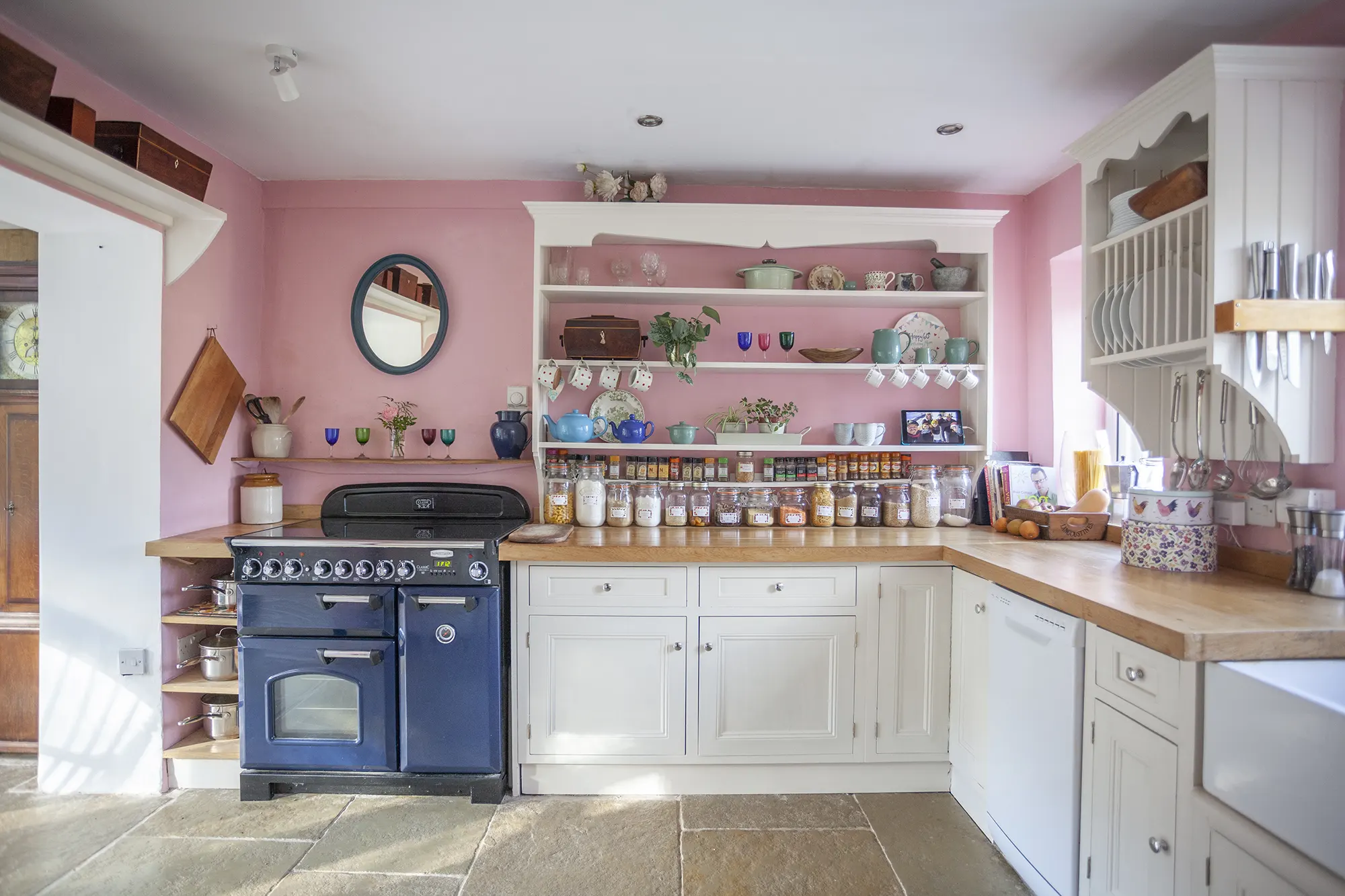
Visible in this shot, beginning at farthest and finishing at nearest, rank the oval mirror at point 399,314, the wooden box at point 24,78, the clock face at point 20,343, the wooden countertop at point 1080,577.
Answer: the oval mirror at point 399,314 < the clock face at point 20,343 < the wooden box at point 24,78 < the wooden countertop at point 1080,577

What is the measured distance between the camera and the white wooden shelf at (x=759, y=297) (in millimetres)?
3102

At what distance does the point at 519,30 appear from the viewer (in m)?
2.09

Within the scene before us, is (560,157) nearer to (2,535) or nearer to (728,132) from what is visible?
(728,132)

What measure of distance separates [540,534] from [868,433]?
4.85 ft

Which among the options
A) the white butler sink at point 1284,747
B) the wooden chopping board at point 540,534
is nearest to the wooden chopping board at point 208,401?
the wooden chopping board at point 540,534

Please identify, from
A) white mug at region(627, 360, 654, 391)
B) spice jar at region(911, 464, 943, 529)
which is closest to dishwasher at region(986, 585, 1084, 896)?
spice jar at region(911, 464, 943, 529)

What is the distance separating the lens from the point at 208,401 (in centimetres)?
291

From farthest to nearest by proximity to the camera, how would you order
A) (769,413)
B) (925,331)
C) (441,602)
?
(925,331)
(769,413)
(441,602)

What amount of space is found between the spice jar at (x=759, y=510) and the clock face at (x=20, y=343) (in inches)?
113

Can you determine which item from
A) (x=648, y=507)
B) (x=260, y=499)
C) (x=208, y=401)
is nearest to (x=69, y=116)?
(x=208, y=401)

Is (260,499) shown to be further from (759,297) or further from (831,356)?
(831,356)

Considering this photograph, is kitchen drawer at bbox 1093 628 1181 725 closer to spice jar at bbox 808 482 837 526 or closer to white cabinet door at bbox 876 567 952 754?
white cabinet door at bbox 876 567 952 754

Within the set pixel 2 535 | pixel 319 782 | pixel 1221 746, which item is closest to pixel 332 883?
pixel 319 782

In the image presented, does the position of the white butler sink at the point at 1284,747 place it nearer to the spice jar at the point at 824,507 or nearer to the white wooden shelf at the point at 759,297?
the spice jar at the point at 824,507
